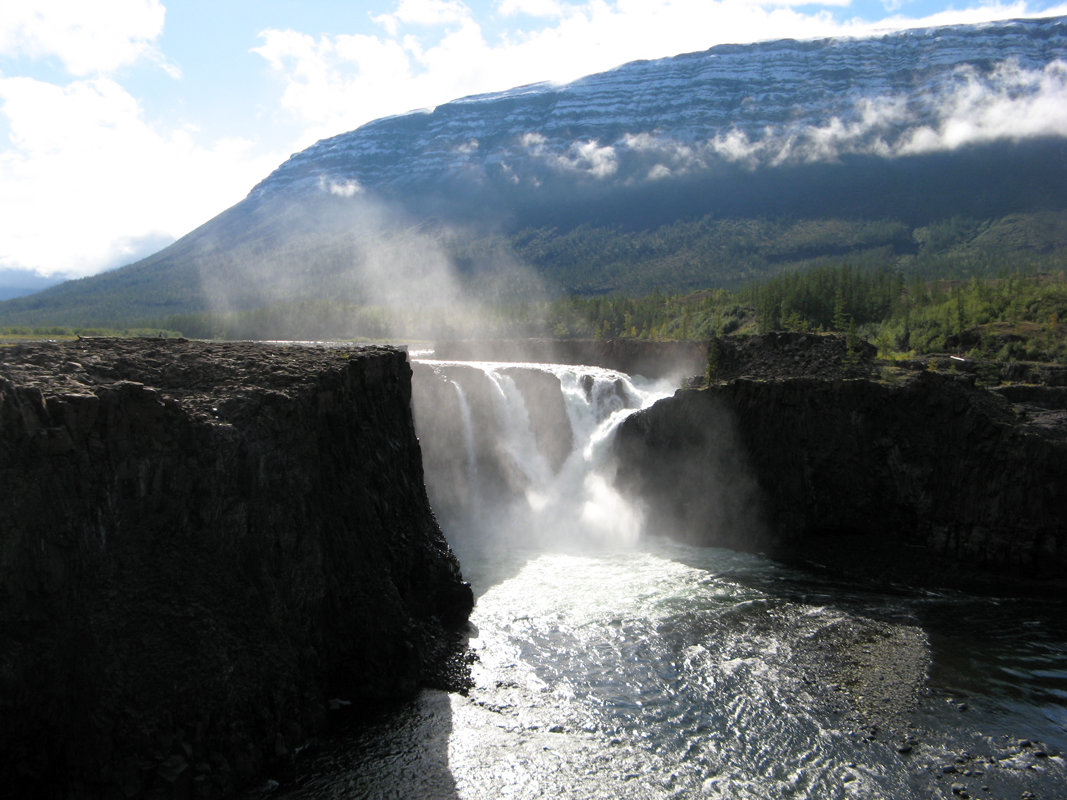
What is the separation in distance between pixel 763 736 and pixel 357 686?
13199 millimetres

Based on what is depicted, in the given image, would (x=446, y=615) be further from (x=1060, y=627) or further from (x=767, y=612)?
(x=1060, y=627)

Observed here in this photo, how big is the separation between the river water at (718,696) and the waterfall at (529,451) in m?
6.37

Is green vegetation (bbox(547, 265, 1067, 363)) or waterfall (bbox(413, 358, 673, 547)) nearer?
waterfall (bbox(413, 358, 673, 547))

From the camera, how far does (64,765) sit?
56.4ft

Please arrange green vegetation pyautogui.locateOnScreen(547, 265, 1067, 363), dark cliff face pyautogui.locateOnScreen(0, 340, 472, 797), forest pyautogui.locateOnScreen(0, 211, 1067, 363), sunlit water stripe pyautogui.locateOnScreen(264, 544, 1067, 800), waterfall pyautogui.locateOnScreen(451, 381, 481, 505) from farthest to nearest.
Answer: forest pyautogui.locateOnScreen(0, 211, 1067, 363)
green vegetation pyautogui.locateOnScreen(547, 265, 1067, 363)
waterfall pyautogui.locateOnScreen(451, 381, 481, 505)
sunlit water stripe pyautogui.locateOnScreen(264, 544, 1067, 800)
dark cliff face pyautogui.locateOnScreen(0, 340, 472, 797)

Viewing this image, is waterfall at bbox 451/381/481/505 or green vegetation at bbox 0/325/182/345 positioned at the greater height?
green vegetation at bbox 0/325/182/345

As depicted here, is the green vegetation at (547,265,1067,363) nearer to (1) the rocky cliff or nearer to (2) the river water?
(1) the rocky cliff

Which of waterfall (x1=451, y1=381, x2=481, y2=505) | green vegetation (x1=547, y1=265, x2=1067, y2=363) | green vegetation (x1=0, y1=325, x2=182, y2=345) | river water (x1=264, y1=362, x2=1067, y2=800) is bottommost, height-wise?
river water (x1=264, y1=362, x2=1067, y2=800)

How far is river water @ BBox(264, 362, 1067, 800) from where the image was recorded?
20984mm

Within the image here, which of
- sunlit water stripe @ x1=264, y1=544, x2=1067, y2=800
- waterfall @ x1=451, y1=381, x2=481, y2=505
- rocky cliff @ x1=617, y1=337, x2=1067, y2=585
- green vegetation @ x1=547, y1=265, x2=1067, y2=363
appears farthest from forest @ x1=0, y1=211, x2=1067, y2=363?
sunlit water stripe @ x1=264, y1=544, x2=1067, y2=800

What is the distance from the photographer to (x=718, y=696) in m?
25.5

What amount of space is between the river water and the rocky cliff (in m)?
3.17

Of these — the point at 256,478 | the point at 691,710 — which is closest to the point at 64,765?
the point at 256,478

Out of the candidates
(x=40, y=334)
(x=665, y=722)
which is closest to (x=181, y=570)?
(x=665, y=722)
